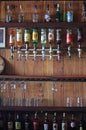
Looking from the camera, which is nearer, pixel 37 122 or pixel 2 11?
pixel 37 122

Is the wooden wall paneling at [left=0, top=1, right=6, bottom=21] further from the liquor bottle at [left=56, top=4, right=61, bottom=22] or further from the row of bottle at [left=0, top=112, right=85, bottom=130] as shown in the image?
the row of bottle at [left=0, top=112, right=85, bottom=130]

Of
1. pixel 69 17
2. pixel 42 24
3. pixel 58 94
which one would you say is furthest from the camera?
pixel 58 94

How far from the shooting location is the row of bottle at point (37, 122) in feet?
11.1

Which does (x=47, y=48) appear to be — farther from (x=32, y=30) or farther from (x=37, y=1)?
(x=37, y=1)

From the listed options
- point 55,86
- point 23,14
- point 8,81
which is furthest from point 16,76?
point 23,14

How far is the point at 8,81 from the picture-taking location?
3.49 metres

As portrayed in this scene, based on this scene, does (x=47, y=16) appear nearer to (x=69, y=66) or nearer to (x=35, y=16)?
(x=35, y=16)

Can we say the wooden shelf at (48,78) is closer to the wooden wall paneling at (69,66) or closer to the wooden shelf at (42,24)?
the wooden wall paneling at (69,66)


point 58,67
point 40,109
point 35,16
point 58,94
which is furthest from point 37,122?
point 35,16

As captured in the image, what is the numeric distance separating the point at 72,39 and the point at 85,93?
58cm

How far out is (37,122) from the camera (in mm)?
3408

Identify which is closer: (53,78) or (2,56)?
(53,78)

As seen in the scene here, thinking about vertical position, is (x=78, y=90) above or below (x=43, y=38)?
below

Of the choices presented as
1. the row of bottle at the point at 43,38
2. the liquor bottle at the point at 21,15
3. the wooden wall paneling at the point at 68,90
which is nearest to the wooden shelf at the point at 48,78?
the wooden wall paneling at the point at 68,90
